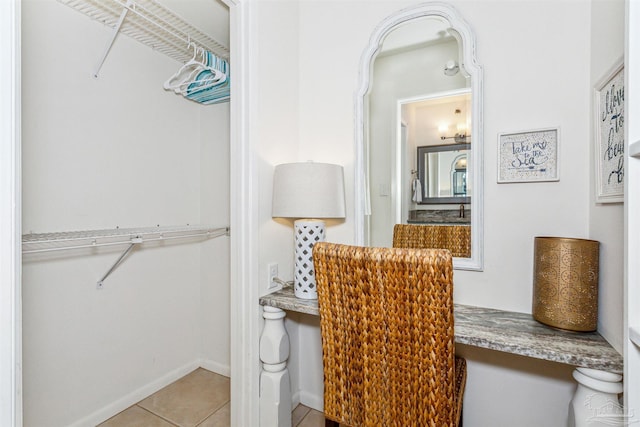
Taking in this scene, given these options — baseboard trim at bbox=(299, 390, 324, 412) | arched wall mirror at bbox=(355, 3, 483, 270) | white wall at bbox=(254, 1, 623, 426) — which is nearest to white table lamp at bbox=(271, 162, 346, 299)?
white wall at bbox=(254, 1, 623, 426)

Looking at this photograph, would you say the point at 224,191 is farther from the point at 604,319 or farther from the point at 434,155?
the point at 604,319

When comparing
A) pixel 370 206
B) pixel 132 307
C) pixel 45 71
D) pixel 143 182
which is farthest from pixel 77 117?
pixel 370 206

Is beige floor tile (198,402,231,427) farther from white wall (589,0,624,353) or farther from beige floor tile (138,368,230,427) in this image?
white wall (589,0,624,353)

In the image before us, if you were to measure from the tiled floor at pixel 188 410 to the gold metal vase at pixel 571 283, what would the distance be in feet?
4.36

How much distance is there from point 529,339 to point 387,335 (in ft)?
1.66

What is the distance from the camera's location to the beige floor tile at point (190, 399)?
1.85 meters

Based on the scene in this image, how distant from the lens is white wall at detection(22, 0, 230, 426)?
155cm

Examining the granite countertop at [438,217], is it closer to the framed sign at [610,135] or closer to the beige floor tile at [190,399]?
the framed sign at [610,135]

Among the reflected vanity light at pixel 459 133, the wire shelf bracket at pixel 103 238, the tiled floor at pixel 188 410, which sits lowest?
the tiled floor at pixel 188 410

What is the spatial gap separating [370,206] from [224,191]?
113 cm

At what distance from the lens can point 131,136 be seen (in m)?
1.97

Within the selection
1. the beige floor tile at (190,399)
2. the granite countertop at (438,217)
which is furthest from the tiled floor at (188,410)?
the granite countertop at (438,217)

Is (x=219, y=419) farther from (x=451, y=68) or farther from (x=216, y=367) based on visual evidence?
(x=451, y=68)

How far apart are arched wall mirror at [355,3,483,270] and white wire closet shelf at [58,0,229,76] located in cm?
110
